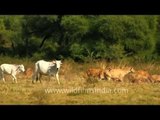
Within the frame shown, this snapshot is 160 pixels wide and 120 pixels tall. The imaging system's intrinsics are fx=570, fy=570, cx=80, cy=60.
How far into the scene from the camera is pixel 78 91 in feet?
39.1

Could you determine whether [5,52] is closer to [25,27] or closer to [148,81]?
[25,27]

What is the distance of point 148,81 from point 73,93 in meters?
1.66

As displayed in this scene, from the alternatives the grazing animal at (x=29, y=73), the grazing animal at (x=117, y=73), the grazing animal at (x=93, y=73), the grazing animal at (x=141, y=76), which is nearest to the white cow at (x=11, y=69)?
the grazing animal at (x=29, y=73)

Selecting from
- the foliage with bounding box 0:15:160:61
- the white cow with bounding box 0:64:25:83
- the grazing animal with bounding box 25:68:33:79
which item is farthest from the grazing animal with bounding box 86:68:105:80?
the white cow with bounding box 0:64:25:83

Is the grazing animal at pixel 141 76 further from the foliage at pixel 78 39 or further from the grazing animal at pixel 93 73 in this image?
the grazing animal at pixel 93 73

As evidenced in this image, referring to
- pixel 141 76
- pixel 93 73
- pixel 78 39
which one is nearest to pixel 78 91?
pixel 93 73

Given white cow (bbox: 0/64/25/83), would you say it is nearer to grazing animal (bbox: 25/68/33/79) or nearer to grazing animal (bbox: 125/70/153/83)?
grazing animal (bbox: 25/68/33/79)

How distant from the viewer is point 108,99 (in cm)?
1180

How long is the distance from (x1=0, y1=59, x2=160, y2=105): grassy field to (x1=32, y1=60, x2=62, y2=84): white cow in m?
0.13

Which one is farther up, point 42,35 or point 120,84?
point 42,35

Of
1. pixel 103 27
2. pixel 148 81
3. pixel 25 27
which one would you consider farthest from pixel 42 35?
pixel 148 81

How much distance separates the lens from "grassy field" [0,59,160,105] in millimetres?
11781

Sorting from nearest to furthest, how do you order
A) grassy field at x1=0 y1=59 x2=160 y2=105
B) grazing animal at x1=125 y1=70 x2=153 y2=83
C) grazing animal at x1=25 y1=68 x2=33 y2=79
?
grassy field at x1=0 y1=59 x2=160 y2=105
grazing animal at x1=125 y1=70 x2=153 y2=83
grazing animal at x1=25 y1=68 x2=33 y2=79

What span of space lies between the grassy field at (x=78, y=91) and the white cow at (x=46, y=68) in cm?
13
